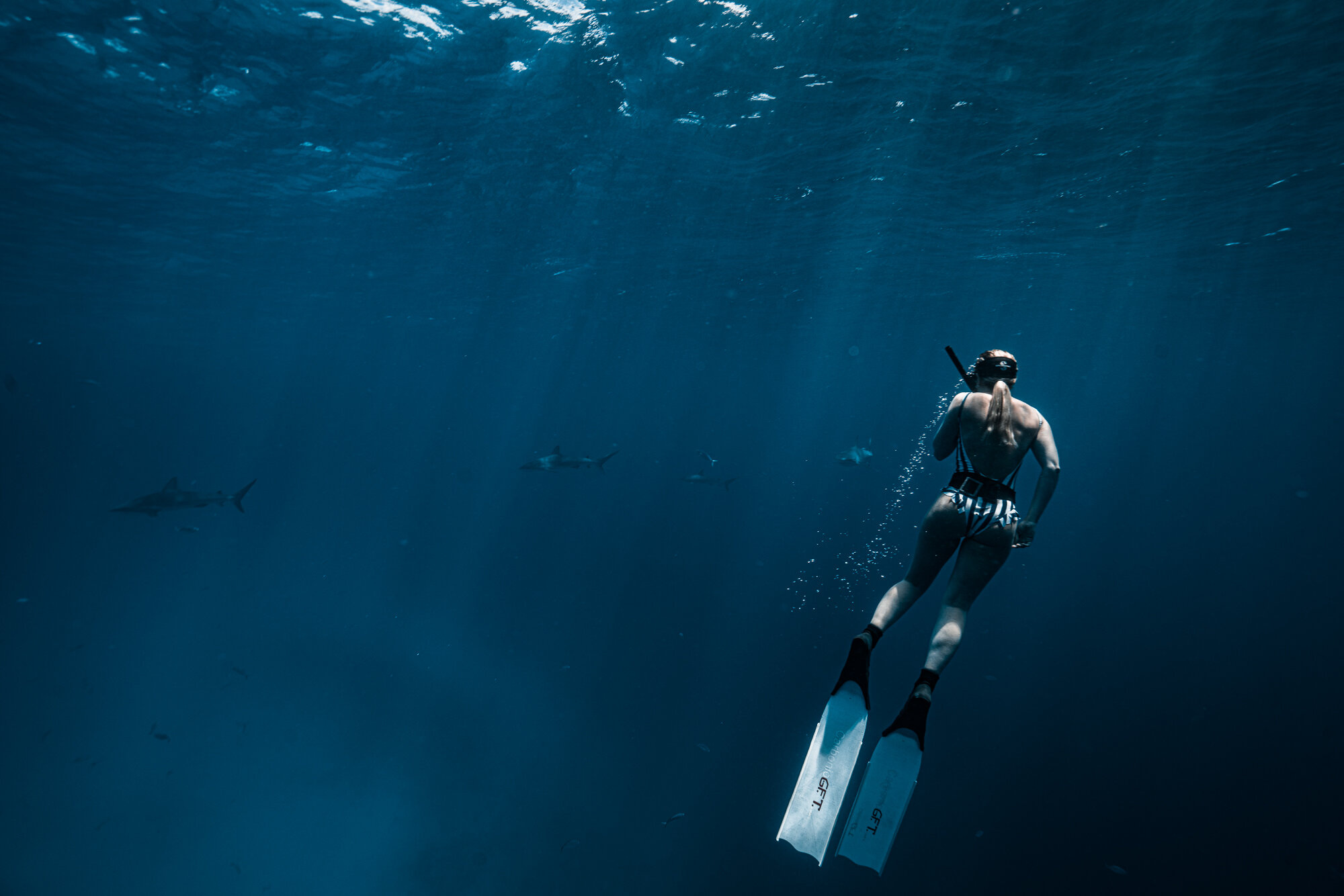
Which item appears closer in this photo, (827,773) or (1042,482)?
(827,773)

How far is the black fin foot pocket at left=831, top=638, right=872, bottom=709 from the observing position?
3.68m

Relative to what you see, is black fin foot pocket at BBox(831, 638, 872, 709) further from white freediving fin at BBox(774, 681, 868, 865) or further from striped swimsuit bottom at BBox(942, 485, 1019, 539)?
striped swimsuit bottom at BBox(942, 485, 1019, 539)

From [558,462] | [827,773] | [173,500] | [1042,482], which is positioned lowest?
[173,500]

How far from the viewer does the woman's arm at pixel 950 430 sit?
4391mm

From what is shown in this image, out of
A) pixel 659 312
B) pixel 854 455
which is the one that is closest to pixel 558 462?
pixel 854 455

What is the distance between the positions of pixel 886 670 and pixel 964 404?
15.8 meters

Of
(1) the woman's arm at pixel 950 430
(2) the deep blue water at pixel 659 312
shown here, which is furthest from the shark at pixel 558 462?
(1) the woman's arm at pixel 950 430

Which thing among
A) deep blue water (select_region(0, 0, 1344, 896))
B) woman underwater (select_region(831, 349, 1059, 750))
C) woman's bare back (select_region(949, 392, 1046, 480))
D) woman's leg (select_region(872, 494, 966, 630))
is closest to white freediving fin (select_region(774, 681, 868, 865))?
woman underwater (select_region(831, 349, 1059, 750))

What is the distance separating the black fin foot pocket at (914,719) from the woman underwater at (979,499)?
1.64 feet

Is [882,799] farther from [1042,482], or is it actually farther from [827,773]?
[1042,482]

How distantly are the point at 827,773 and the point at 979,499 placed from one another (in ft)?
6.97

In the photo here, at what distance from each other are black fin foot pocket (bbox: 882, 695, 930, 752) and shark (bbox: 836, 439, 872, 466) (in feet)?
44.9

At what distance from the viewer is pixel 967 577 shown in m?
4.25

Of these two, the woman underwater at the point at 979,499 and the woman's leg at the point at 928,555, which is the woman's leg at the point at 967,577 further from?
the woman's leg at the point at 928,555
